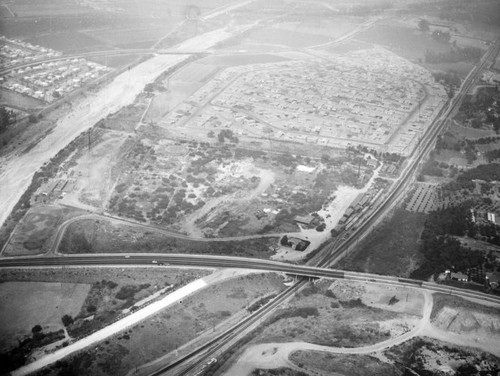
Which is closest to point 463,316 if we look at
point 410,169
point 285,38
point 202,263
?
point 202,263

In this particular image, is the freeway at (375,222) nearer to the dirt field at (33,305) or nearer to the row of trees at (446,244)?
the row of trees at (446,244)

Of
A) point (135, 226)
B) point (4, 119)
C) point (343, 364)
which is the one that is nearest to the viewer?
point (343, 364)

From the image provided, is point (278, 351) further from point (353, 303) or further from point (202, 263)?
point (202, 263)

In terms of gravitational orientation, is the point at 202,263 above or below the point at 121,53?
below

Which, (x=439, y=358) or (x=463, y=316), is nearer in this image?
(x=439, y=358)

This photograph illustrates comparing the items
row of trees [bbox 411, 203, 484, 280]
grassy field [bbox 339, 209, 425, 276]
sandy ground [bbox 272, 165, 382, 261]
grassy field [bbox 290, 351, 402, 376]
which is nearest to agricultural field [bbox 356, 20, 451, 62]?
sandy ground [bbox 272, 165, 382, 261]

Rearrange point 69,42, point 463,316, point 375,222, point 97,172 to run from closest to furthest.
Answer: point 463,316 → point 375,222 → point 97,172 → point 69,42

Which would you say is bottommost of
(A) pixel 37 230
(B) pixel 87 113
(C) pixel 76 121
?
(A) pixel 37 230
